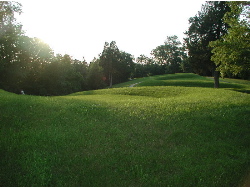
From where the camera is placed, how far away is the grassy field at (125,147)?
24.3 feet

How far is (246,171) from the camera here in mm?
7809

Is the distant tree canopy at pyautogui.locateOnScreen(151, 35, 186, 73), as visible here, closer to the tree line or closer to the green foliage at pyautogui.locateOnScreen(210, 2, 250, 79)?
the tree line

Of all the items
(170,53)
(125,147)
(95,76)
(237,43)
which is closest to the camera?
(125,147)

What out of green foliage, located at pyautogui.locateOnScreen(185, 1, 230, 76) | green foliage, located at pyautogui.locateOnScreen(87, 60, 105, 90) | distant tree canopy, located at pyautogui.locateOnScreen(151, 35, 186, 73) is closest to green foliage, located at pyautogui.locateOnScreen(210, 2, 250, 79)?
green foliage, located at pyautogui.locateOnScreen(185, 1, 230, 76)

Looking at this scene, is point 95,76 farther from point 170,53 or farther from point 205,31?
point 170,53

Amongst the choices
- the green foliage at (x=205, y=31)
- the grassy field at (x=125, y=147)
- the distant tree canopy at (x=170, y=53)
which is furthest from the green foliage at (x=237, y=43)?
the distant tree canopy at (x=170, y=53)

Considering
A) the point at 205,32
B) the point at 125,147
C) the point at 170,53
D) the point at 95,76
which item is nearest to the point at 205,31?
the point at 205,32

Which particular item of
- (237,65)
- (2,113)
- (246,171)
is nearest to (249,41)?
(237,65)

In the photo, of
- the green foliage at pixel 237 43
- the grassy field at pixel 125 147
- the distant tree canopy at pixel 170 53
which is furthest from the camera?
the distant tree canopy at pixel 170 53

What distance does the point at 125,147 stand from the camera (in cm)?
952

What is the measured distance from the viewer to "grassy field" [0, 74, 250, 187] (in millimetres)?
7406

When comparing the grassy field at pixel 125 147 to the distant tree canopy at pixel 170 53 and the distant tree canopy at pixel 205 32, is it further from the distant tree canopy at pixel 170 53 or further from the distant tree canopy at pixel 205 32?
the distant tree canopy at pixel 170 53

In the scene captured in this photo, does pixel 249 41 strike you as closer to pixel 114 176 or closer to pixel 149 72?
pixel 114 176

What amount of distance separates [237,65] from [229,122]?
1174 cm
